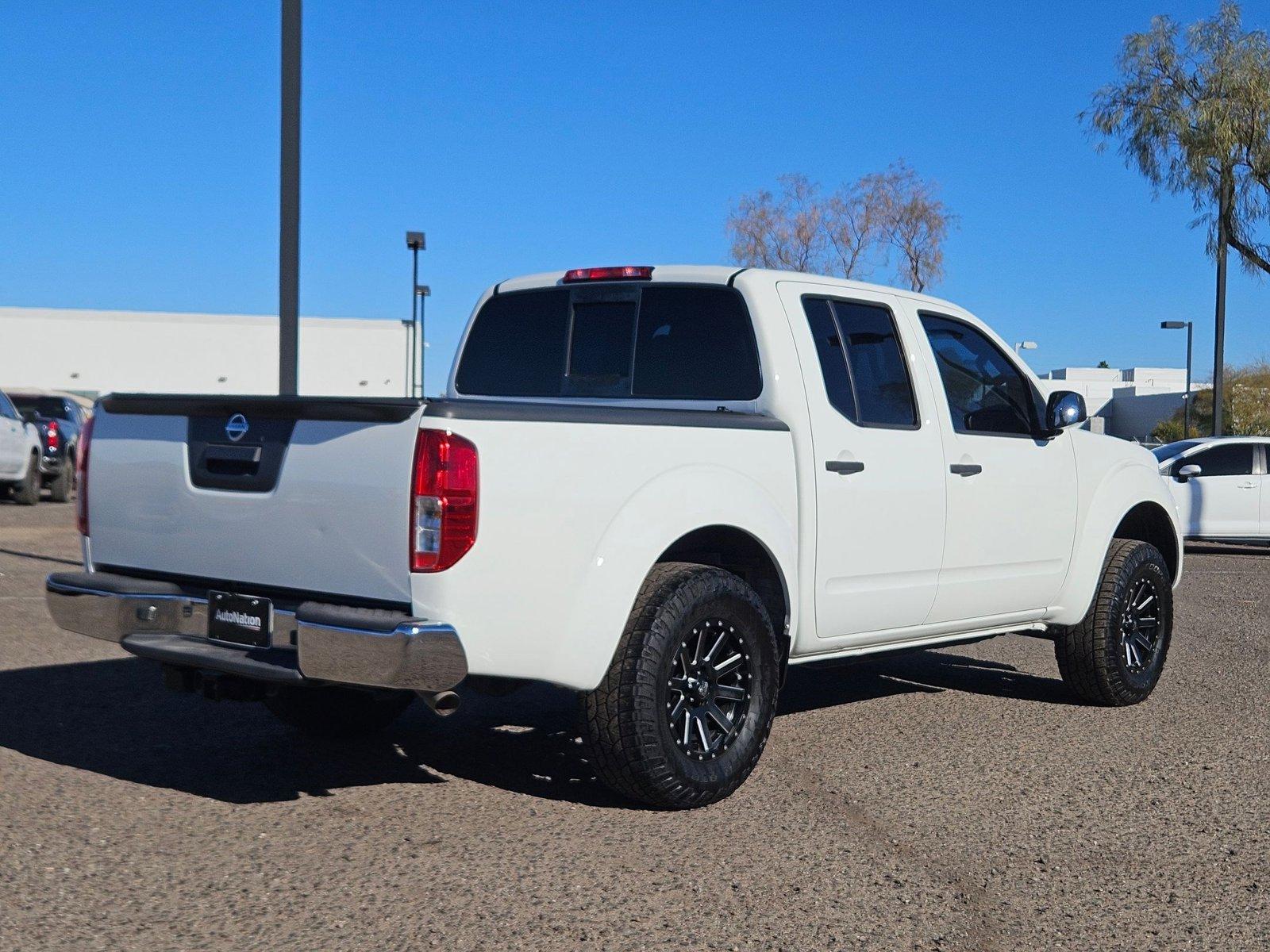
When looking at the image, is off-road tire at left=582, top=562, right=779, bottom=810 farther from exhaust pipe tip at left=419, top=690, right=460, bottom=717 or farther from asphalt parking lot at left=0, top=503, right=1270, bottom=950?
exhaust pipe tip at left=419, top=690, right=460, bottom=717

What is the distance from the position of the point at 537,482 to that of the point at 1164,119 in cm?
2761

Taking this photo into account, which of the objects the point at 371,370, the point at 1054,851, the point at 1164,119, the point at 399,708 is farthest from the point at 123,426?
the point at 371,370

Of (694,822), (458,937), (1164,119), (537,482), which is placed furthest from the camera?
(1164,119)

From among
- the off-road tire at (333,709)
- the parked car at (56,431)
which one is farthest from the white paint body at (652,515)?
the parked car at (56,431)

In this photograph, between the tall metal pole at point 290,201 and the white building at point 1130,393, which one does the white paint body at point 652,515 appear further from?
the white building at point 1130,393

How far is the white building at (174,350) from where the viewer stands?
66000 mm

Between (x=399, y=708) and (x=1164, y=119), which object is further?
(x=1164, y=119)

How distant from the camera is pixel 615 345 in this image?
6242 mm

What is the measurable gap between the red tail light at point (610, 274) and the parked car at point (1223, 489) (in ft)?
47.8

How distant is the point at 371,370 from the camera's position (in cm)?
6631

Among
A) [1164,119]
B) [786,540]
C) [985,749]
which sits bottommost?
[985,749]

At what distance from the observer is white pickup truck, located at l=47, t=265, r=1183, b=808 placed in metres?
4.46

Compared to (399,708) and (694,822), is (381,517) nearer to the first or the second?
(694,822)

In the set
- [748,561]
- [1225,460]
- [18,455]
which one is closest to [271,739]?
[748,561]
